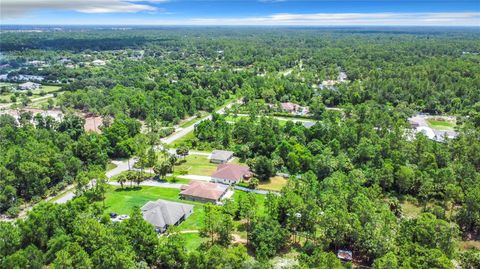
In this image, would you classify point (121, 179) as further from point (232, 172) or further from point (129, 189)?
point (232, 172)

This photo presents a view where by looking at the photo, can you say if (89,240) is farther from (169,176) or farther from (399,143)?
(399,143)

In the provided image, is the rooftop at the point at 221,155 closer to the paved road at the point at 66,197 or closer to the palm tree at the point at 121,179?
the palm tree at the point at 121,179

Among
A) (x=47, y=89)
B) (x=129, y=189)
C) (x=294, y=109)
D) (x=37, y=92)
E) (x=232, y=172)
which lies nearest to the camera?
(x=129, y=189)

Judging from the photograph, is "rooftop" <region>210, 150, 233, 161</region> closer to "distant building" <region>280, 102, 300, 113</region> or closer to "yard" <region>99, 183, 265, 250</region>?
"yard" <region>99, 183, 265, 250</region>

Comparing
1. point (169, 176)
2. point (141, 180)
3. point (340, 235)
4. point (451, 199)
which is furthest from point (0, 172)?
point (451, 199)

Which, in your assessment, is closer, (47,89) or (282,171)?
(282,171)

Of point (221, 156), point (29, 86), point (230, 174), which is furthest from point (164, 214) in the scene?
point (29, 86)

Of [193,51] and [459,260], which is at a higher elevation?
[193,51]
